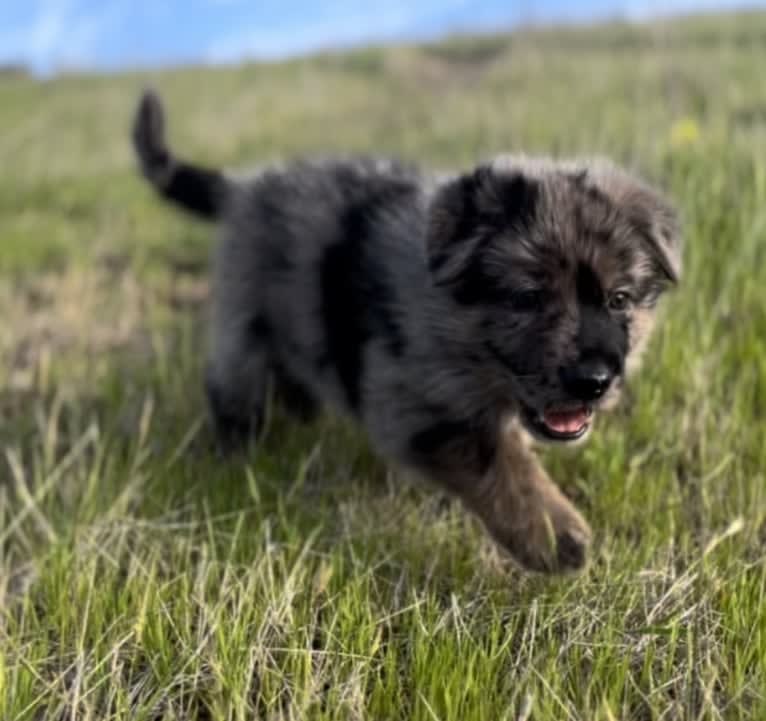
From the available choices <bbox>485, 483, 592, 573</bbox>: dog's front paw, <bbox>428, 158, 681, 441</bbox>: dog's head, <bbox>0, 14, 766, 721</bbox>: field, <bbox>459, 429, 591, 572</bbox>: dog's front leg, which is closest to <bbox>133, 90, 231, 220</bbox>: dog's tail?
<bbox>0, 14, 766, 721</bbox>: field

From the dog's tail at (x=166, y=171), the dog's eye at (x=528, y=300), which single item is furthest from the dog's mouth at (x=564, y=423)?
the dog's tail at (x=166, y=171)

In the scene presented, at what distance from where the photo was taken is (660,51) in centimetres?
1140

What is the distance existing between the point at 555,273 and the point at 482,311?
0.89 ft

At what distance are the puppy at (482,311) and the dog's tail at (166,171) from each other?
0.62 meters

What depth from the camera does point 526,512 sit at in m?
2.99

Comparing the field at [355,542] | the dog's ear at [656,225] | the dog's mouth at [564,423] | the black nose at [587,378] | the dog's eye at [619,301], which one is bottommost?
the field at [355,542]

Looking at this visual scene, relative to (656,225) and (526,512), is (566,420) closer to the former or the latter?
(526,512)

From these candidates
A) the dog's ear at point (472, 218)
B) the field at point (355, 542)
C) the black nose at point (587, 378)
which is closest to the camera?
the field at point (355, 542)

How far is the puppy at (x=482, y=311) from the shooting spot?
9.23ft

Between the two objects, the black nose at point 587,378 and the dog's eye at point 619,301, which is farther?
the dog's eye at point 619,301

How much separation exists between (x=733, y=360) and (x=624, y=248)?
46.0 inches

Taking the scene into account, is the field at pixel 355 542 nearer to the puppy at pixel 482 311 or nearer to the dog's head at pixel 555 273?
the puppy at pixel 482 311

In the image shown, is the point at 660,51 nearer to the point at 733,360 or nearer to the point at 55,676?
the point at 733,360

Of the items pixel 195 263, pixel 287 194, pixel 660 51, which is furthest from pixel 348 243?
pixel 660 51
